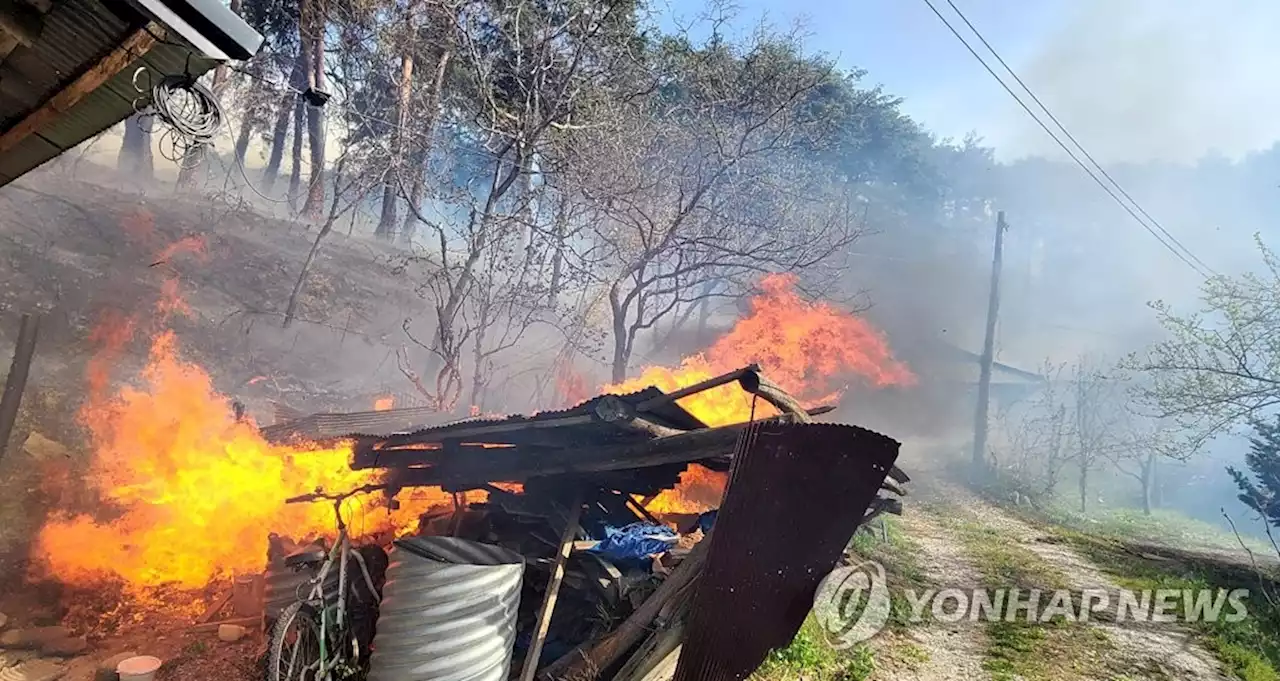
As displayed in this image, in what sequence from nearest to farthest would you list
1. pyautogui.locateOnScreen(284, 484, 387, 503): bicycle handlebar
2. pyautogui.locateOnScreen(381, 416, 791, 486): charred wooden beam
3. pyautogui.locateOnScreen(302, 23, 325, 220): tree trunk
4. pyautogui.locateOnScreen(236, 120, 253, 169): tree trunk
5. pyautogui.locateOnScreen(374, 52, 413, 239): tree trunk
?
1. pyautogui.locateOnScreen(381, 416, 791, 486): charred wooden beam
2. pyautogui.locateOnScreen(284, 484, 387, 503): bicycle handlebar
3. pyautogui.locateOnScreen(374, 52, 413, 239): tree trunk
4. pyautogui.locateOnScreen(302, 23, 325, 220): tree trunk
5. pyautogui.locateOnScreen(236, 120, 253, 169): tree trunk

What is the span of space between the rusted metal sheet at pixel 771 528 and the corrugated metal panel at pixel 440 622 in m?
1.65

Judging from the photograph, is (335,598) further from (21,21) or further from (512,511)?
(21,21)

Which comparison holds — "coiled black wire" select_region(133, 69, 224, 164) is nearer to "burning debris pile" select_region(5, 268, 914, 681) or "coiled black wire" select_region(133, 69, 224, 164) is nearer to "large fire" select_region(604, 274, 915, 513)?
"burning debris pile" select_region(5, 268, 914, 681)

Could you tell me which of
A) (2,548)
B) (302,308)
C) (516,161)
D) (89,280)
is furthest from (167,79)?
(302,308)

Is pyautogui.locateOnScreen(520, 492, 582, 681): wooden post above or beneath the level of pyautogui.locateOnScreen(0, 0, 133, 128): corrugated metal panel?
beneath

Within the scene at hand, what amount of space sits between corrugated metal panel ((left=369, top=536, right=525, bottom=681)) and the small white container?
2.73 meters

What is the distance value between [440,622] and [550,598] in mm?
1140

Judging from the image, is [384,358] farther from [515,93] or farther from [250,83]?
[250,83]

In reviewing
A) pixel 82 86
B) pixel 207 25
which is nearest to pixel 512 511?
pixel 82 86

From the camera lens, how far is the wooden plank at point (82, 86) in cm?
395

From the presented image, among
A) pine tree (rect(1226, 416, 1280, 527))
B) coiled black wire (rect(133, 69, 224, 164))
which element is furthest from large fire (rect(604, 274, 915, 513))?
pine tree (rect(1226, 416, 1280, 527))

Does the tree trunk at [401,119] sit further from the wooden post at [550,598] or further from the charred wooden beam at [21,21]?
the charred wooden beam at [21,21]

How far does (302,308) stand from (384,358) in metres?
2.84

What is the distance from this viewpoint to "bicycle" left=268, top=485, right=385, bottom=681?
5762 mm
